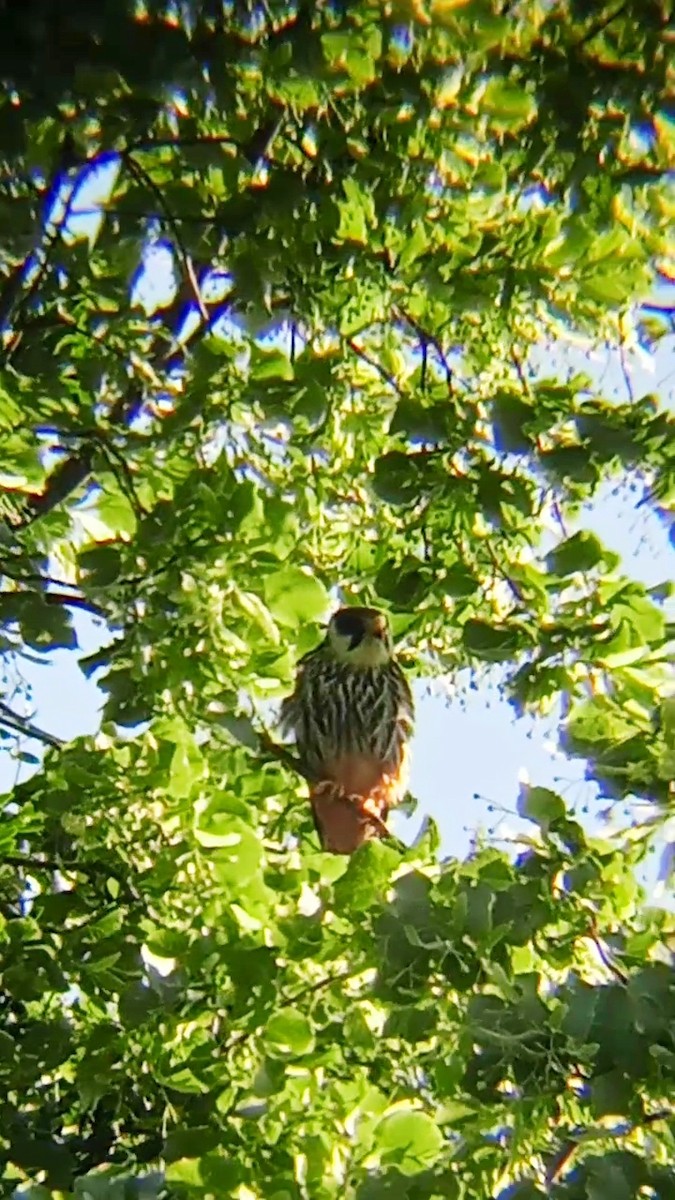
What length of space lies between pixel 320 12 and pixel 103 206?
0.35 meters

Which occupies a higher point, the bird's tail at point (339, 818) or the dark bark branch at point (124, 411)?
the dark bark branch at point (124, 411)

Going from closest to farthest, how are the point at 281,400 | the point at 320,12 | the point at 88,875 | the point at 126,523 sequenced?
the point at 320,12, the point at 281,400, the point at 126,523, the point at 88,875

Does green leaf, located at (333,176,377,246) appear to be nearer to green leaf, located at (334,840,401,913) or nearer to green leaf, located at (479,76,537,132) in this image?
green leaf, located at (479,76,537,132)

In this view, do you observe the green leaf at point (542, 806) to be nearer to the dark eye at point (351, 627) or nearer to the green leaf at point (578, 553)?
the green leaf at point (578, 553)

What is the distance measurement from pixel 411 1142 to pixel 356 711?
4.58ft

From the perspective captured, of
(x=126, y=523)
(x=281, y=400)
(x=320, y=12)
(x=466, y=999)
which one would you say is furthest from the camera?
(x=126, y=523)

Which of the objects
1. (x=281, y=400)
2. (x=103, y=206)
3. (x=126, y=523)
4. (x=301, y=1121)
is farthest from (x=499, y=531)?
(x=301, y=1121)

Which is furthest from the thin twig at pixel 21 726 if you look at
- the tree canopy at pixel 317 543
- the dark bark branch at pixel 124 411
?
the dark bark branch at pixel 124 411

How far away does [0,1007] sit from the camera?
80.3 inches

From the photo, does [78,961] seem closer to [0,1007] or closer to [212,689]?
[0,1007]

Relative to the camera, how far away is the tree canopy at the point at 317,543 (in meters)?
1.34

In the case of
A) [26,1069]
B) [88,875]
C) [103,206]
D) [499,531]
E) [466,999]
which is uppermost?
[103,206]

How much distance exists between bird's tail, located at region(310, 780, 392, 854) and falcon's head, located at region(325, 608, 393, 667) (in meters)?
0.26

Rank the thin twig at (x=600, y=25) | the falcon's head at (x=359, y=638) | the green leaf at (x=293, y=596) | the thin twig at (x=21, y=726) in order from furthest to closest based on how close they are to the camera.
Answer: the falcon's head at (x=359, y=638), the thin twig at (x=21, y=726), the green leaf at (x=293, y=596), the thin twig at (x=600, y=25)
